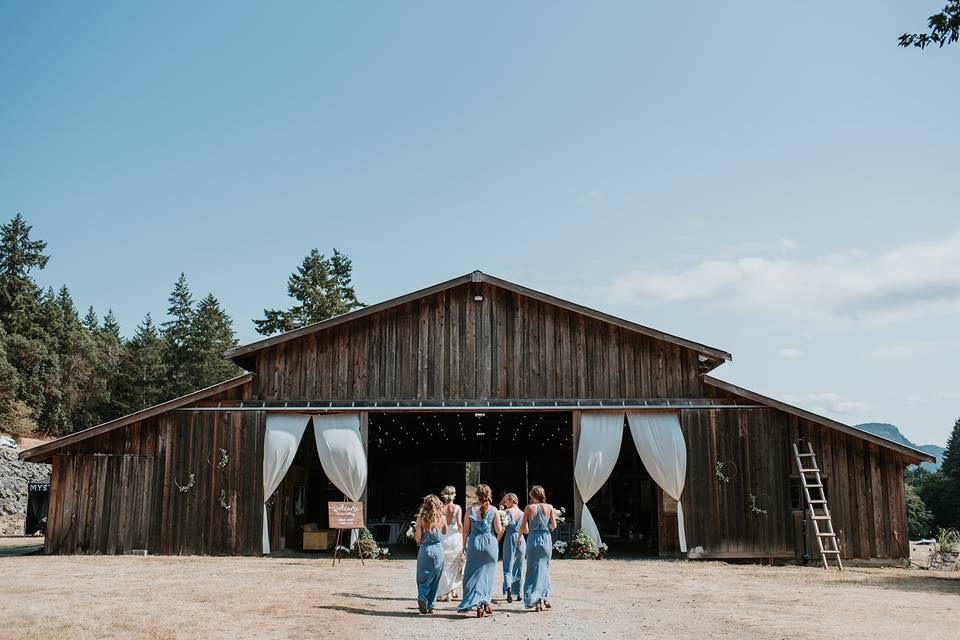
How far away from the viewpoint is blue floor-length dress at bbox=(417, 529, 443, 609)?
10.4 m

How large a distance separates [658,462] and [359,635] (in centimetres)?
1064

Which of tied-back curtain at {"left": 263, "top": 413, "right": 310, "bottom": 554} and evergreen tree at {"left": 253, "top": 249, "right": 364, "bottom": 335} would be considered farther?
evergreen tree at {"left": 253, "top": 249, "right": 364, "bottom": 335}

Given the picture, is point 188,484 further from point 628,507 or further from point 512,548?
point 628,507

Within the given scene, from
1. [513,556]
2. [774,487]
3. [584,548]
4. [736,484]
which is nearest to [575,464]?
[584,548]

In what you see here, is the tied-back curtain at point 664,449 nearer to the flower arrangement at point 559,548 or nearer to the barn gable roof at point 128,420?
the flower arrangement at point 559,548

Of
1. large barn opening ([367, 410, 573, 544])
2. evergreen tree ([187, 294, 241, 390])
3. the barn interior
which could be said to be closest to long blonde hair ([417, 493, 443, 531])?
the barn interior

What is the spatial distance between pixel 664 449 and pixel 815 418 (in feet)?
10.6

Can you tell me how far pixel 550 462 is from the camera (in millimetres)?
35562

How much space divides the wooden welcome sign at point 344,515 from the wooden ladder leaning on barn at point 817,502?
30.3 ft

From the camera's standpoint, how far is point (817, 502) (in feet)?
57.0

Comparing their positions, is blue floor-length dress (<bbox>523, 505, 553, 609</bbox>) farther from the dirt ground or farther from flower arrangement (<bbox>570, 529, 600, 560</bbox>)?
flower arrangement (<bbox>570, 529, 600, 560</bbox>)

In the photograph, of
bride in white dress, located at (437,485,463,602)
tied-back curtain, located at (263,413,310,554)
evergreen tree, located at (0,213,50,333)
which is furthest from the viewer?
evergreen tree, located at (0,213,50,333)

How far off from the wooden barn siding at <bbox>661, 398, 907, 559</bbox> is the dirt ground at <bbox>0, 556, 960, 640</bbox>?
114cm

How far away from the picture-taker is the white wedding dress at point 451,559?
37.0 feet
